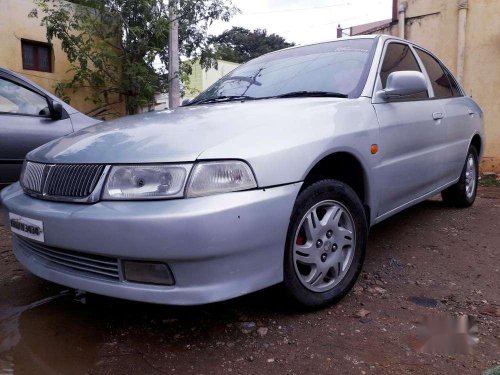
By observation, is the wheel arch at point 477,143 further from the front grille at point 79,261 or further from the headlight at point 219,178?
the front grille at point 79,261

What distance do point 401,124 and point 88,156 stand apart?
2.01 m

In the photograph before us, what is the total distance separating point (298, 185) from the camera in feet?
6.92

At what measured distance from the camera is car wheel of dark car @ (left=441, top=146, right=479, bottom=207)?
4.50 m

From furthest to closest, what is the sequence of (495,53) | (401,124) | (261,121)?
(495,53), (401,124), (261,121)

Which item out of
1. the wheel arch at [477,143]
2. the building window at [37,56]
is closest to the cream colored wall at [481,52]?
the wheel arch at [477,143]

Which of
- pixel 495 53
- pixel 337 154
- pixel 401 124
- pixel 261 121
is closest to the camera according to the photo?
pixel 261 121

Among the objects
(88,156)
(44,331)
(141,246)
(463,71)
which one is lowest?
(44,331)

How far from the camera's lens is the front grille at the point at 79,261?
1.95 metres

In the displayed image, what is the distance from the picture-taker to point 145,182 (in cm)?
190

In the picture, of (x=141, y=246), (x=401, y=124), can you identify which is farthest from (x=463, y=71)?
(x=141, y=246)

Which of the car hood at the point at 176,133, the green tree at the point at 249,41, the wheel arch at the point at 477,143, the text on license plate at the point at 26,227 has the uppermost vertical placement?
the green tree at the point at 249,41

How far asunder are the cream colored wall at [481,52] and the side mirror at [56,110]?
7.30 meters

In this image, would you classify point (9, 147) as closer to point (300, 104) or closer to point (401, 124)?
point (300, 104)

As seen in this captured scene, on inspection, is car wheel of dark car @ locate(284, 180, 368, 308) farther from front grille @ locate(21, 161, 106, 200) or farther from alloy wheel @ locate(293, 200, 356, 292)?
front grille @ locate(21, 161, 106, 200)
